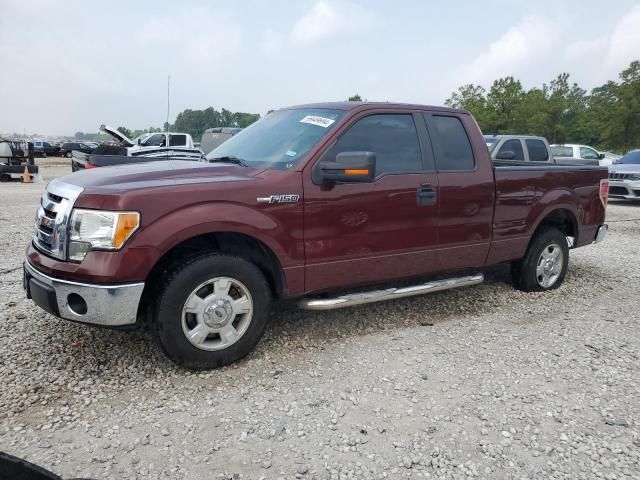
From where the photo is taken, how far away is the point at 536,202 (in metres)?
4.92

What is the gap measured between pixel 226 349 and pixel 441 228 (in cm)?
204

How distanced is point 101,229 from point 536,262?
163 inches

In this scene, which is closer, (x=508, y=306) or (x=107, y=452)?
(x=107, y=452)

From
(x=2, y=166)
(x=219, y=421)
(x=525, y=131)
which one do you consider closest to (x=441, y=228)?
(x=219, y=421)

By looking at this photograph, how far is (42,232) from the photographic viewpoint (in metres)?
3.29

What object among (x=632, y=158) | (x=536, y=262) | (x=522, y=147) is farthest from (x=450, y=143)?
(x=632, y=158)

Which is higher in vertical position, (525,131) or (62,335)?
(525,131)

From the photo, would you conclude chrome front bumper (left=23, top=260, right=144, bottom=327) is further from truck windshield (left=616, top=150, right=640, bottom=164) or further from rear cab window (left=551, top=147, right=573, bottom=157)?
rear cab window (left=551, top=147, right=573, bottom=157)

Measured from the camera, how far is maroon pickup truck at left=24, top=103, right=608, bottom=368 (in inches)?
119

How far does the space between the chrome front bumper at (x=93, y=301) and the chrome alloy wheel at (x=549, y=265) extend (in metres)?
4.03

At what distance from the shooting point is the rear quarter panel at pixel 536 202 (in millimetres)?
4656

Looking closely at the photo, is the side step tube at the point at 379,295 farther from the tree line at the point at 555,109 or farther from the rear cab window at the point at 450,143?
the tree line at the point at 555,109

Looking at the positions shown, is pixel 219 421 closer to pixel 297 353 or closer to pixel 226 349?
pixel 226 349

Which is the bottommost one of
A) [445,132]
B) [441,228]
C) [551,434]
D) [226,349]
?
[551,434]
